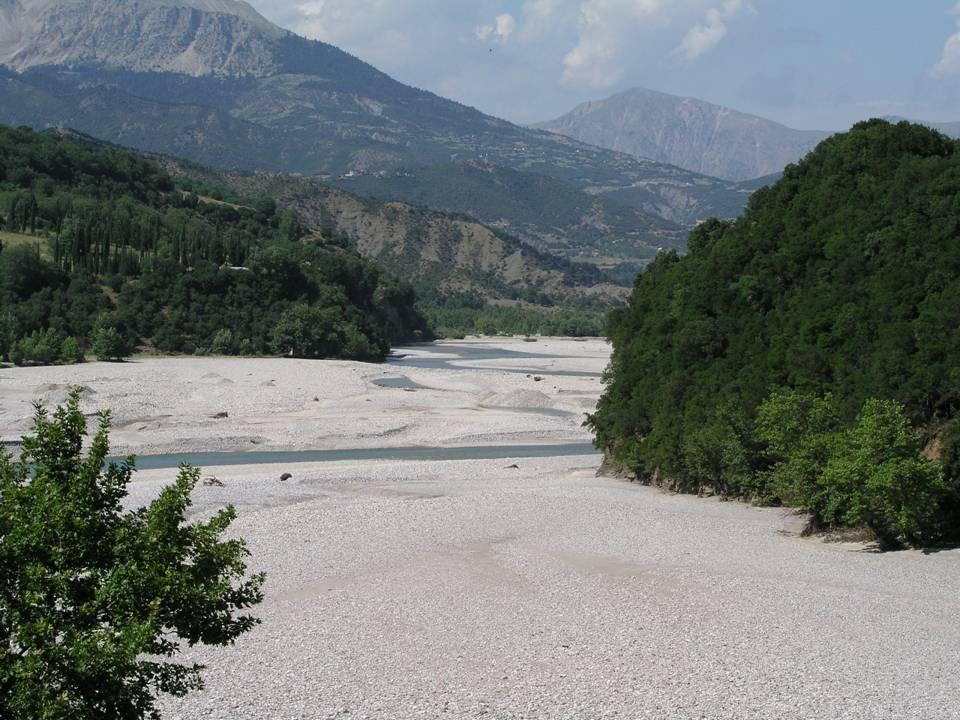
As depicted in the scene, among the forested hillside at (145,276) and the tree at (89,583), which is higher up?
the forested hillside at (145,276)

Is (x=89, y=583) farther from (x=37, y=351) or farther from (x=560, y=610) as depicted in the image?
(x=37, y=351)

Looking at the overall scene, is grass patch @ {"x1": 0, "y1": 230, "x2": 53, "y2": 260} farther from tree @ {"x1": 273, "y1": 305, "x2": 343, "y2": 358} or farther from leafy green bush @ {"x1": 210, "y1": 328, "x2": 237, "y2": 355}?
tree @ {"x1": 273, "y1": 305, "x2": 343, "y2": 358}

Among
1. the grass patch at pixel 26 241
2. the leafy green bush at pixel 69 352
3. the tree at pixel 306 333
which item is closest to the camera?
the leafy green bush at pixel 69 352

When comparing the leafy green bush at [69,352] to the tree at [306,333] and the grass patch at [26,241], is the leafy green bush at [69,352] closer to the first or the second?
the tree at [306,333]

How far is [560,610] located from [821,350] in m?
17.0

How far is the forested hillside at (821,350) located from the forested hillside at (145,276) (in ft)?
211

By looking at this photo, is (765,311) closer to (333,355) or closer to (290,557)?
(290,557)

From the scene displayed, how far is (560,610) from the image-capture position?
22469mm

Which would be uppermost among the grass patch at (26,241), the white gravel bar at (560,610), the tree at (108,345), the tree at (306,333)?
the grass patch at (26,241)

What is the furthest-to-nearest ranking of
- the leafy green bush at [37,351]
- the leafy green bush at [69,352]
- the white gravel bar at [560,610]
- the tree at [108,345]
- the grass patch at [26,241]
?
the grass patch at [26,241]
the tree at [108,345]
the leafy green bush at [69,352]
the leafy green bush at [37,351]
the white gravel bar at [560,610]

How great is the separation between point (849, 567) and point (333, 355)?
338ft

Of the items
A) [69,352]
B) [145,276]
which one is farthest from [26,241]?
[69,352]

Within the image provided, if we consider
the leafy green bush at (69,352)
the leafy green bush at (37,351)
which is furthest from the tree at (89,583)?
the leafy green bush at (69,352)

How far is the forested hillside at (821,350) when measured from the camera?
28.7 metres
